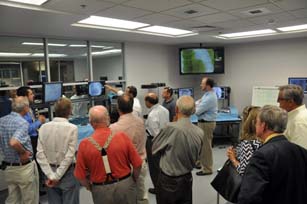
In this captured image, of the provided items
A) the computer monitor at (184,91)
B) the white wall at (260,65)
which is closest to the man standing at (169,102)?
the computer monitor at (184,91)

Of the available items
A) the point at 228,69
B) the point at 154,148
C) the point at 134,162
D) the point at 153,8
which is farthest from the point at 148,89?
the point at 134,162

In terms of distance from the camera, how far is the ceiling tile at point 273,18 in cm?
358

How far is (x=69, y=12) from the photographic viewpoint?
9.77 ft

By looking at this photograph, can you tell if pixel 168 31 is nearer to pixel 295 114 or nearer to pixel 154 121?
pixel 154 121

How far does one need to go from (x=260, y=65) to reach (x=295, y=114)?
4657mm

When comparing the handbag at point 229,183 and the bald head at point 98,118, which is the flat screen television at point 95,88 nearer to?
the bald head at point 98,118

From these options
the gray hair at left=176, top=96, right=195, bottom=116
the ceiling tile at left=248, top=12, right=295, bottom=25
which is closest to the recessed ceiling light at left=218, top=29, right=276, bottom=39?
the ceiling tile at left=248, top=12, right=295, bottom=25

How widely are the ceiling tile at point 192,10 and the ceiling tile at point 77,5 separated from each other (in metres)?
0.84

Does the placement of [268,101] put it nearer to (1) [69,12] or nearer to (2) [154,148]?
(2) [154,148]

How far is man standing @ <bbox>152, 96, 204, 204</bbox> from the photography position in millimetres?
2367

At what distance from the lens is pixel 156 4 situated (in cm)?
285

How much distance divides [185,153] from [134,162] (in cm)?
53

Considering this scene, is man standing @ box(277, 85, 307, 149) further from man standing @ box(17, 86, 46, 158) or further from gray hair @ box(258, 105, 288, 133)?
man standing @ box(17, 86, 46, 158)

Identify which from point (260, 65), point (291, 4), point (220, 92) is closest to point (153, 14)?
point (291, 4)
